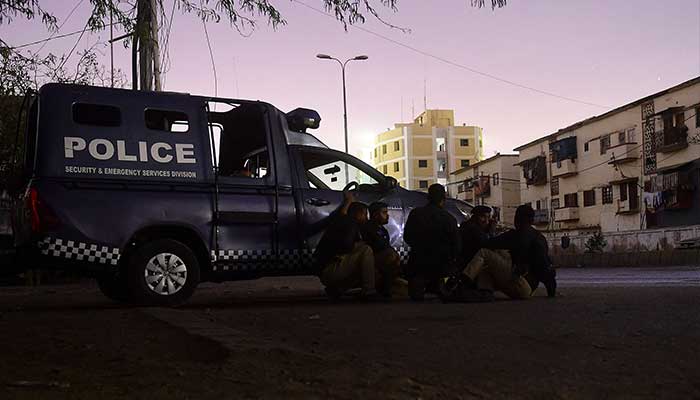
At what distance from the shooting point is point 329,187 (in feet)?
30.3

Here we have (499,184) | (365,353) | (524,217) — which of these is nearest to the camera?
(365,353)

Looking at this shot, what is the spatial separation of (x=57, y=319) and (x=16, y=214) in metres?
1.64

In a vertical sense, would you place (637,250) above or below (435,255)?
below

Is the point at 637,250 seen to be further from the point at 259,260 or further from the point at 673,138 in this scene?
the point at 259,260

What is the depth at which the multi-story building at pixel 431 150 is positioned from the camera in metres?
86.8

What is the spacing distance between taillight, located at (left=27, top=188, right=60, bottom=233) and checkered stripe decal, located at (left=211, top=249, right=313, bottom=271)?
66.2 inches

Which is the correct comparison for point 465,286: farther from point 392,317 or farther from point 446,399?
point 446,399

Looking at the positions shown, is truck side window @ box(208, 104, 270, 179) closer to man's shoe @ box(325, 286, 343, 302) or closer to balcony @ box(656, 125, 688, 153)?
man's shoe @ box(325, 286, 343, 302)

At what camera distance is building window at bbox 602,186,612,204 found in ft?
155

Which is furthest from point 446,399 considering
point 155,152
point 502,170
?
point 502,170

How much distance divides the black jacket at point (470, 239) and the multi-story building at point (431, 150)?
77.3 meters

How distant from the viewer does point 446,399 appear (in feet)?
10.6

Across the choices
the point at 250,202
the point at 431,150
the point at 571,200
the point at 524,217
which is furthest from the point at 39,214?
the point at 431,150

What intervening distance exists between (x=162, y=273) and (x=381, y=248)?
2.54m
